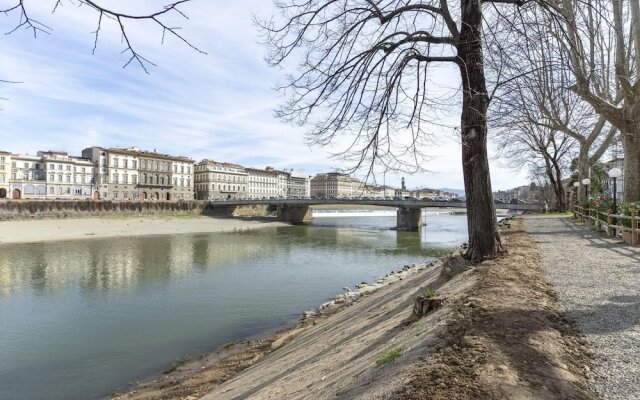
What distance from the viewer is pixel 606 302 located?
6.58 meters

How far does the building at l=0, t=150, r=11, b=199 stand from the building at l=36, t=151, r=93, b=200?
562 centimetres

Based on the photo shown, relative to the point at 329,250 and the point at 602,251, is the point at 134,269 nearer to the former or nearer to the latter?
the point at 329,250

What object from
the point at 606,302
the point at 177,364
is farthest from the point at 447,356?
the point at 177,364

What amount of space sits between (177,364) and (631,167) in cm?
2090

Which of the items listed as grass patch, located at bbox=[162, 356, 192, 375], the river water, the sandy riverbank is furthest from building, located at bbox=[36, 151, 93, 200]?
grass patch, located at bbox=[162, 356, 192, 375]

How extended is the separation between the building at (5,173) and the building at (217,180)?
47350mm

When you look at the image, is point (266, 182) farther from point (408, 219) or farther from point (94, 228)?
point (94, 228)

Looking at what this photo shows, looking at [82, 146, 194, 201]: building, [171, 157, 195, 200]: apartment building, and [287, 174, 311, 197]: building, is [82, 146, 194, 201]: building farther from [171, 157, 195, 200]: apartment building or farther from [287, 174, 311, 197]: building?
[287, 174, 311, 197]: building

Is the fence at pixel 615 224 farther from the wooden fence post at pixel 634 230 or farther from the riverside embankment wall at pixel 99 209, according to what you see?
the riverside embankment wall at pixel 99 209

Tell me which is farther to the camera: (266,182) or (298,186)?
(298,186)

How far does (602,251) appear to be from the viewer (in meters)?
12.7

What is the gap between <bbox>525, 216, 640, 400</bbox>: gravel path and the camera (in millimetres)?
4035

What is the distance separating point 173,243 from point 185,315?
30494mm

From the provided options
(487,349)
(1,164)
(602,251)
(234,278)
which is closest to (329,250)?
(234,278)
